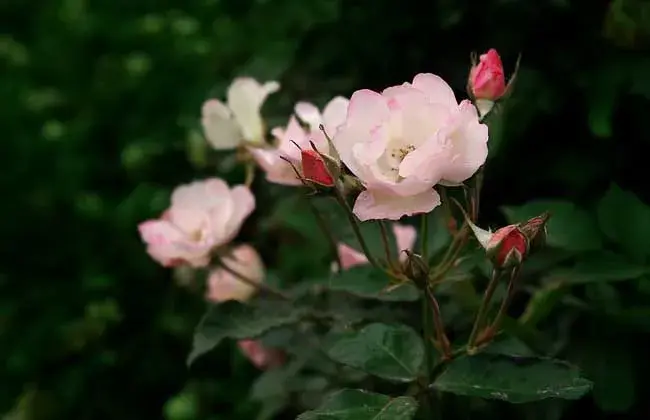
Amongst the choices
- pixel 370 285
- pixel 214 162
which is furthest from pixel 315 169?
pixel 214 162

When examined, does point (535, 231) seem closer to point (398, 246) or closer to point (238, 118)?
point (398, 246)

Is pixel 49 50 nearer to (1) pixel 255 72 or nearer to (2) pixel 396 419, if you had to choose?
(1) pixel 255 72

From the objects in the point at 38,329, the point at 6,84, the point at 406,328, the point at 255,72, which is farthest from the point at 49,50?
the point at 406,328

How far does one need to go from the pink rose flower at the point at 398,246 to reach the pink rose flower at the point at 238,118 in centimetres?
14

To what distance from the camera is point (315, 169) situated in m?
0.64

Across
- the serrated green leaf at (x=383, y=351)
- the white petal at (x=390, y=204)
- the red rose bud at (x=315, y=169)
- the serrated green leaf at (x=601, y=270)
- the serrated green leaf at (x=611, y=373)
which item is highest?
the red rose bud at (x=315, y=169)

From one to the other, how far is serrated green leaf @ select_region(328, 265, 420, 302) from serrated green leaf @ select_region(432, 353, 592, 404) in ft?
0.28

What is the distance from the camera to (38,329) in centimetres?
146

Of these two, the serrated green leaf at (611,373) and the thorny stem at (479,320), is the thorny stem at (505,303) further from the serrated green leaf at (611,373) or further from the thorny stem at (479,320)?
the serrated green leaf at (611,373)

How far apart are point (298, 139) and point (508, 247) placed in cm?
24

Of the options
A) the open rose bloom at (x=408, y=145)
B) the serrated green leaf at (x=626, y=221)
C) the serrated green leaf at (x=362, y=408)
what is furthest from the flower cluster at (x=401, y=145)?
the serrated green leaf at (x=626, y=221)

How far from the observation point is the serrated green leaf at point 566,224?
828 mm

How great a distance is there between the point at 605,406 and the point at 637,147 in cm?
31

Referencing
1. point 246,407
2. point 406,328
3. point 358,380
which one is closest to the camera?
point 406,328
